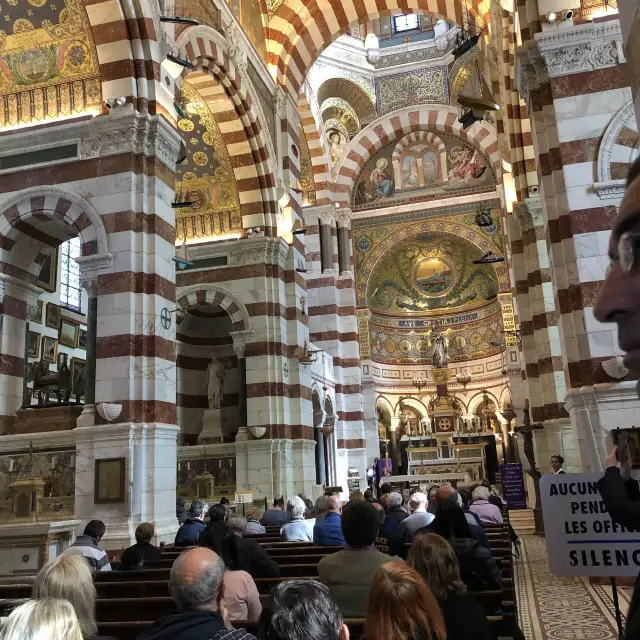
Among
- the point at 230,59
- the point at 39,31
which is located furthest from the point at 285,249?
the point at 39,31

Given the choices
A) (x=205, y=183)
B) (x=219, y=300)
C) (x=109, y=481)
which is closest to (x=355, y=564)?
(x=109, y=481)

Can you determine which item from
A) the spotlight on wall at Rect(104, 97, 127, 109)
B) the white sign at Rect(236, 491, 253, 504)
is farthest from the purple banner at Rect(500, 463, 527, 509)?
the spotlight on wall at Rect(104, 97, 127, 109)

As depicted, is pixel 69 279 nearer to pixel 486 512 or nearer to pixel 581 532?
pixel 486 512

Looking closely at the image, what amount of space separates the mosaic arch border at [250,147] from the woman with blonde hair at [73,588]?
1231 centimetres

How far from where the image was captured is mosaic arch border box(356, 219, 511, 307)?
25.1 meters

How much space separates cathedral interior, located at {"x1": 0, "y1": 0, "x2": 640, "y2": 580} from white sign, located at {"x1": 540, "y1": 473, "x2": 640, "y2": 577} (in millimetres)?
1851

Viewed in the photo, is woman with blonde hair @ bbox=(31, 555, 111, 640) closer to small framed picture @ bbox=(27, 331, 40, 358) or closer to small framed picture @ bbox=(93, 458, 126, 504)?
small framed picture @ bbox=(93, 458, 126, 504)

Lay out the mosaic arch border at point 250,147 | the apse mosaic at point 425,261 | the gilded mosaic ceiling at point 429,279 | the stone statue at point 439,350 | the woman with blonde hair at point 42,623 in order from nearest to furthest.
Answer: the woman with blonde hair at point 42,623 < the mosaic arch border at point 250,147 < the apse mosaic at point 425,261 < the stone statue at point 439,350 < the gilded mosaic ceiling at point 429,279

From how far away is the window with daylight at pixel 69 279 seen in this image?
631 inches

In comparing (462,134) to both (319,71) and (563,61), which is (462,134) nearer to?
(319,71)

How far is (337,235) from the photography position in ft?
80.4

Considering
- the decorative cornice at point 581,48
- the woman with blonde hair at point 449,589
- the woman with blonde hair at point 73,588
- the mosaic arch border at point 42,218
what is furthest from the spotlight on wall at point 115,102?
the woman with blonde hair at point 449,589

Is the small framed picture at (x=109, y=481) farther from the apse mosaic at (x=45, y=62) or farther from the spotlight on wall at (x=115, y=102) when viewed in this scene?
the apse mosaic at (x=45, y=62)

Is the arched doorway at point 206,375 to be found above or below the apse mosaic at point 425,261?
below
